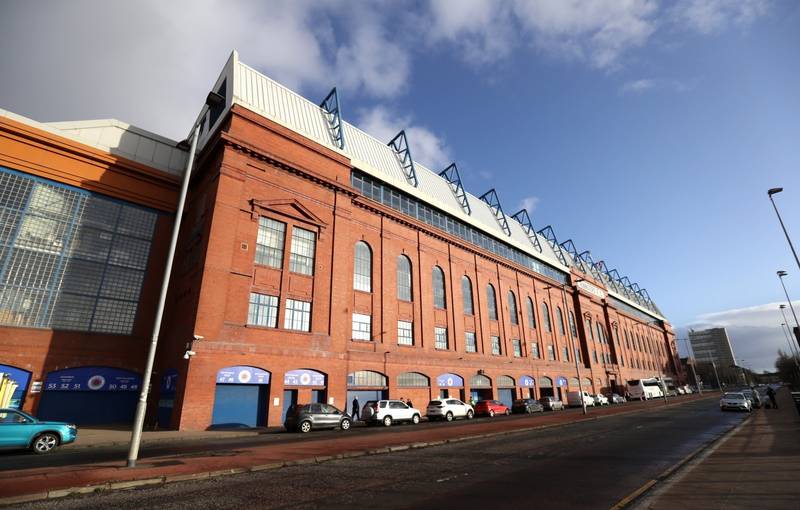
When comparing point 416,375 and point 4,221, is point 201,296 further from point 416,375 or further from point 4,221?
point 416,375

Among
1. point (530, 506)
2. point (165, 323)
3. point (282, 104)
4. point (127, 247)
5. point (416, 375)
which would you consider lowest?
point (530, 506)

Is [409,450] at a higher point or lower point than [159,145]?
lower

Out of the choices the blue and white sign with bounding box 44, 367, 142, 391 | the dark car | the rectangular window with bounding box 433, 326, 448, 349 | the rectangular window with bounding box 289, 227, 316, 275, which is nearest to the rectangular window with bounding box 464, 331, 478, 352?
the rectangular window with bounding box 433, 326, 448, 349

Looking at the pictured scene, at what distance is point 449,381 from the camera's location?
111 ft

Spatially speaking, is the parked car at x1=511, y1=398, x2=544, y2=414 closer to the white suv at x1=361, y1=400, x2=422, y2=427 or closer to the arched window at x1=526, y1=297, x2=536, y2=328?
the arched window at x1=526, y1=297, x2=536, y2=328

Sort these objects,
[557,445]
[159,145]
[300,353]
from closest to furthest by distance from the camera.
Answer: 1. [557,445]
2. [300,353]
3. [159,145]

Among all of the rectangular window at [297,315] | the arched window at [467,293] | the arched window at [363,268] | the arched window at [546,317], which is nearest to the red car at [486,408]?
the arched window at [467,293]

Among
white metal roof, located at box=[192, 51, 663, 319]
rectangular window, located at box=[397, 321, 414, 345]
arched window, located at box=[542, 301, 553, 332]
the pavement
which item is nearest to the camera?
the pavement

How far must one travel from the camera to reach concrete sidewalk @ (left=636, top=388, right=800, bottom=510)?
6141mm

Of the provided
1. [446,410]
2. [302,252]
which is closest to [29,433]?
[302,252]

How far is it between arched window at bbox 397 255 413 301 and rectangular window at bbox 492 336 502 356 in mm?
13277

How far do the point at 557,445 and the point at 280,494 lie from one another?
33.3 ft

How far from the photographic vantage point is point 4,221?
70.3 ft

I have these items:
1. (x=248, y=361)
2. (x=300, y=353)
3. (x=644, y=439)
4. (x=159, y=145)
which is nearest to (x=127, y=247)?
(x=159, y=145)
